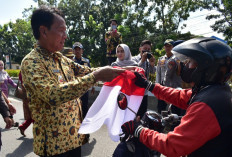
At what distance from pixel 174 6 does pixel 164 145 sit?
25.8 m

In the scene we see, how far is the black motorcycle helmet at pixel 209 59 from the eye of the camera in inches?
57.0

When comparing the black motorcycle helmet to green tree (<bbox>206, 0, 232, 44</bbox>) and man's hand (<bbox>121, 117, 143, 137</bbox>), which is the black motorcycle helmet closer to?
man's hand (<bbox>121, 117, 143, 137</bbox>)

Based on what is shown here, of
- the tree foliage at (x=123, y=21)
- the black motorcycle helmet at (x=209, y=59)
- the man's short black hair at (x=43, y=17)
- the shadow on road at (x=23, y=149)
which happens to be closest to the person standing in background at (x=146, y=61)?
the shadow on road at (x=23, y=149)

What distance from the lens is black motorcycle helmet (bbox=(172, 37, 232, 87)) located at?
4.75ft

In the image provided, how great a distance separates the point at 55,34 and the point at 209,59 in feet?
4.26

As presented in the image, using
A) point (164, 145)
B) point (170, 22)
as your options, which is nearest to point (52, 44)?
point (164, 145)

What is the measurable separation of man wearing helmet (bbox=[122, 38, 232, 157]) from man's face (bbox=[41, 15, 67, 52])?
97cm

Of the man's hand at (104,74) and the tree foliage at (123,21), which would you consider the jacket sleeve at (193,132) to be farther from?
the tree foliage at (123,21)

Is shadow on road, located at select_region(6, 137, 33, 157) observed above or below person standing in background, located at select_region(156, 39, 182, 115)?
below

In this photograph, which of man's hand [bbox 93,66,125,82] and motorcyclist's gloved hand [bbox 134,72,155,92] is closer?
man's hand [bbox 93,66,125,82]

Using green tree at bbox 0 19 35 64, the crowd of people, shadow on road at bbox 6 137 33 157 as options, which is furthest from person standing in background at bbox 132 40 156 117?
green tree at bbox 0 19 35 64

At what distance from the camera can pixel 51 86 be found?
149 cm

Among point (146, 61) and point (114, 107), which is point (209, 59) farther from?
point (146, 61)

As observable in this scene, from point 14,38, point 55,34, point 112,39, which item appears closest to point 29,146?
point 55,34
